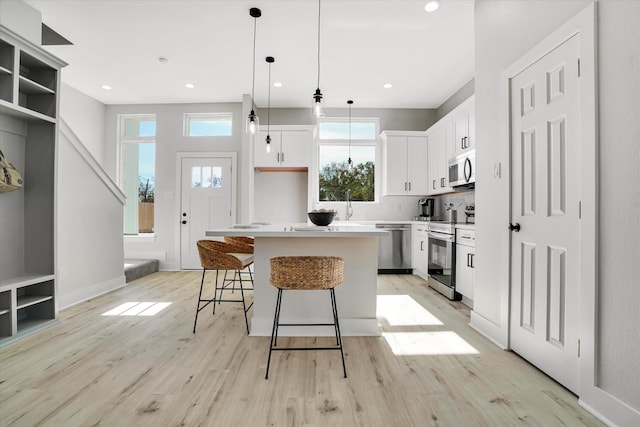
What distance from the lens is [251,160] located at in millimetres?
5320

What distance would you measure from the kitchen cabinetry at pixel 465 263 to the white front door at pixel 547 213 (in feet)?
3.63

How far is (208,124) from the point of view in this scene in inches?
231

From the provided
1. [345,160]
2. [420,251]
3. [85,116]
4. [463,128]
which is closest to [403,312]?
[420,251]

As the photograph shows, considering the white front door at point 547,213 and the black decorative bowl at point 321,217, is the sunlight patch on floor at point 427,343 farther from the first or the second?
the black decorative bowl at point 321,217

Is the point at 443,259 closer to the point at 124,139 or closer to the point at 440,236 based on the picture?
the point at 440,236

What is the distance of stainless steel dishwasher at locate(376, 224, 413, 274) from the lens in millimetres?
5316

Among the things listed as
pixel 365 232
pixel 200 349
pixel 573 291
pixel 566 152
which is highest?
pixel 566 152

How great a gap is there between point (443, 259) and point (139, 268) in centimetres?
447

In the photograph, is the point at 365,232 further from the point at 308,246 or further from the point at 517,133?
the point at 517,133

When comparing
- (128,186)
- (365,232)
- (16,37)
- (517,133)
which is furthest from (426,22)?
(128,186)

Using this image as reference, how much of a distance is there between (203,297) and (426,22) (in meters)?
3.91

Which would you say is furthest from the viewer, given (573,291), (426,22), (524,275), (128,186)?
(128,186)

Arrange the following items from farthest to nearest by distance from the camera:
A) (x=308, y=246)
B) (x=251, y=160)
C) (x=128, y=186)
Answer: (x=128, y=186), (x=251, y=160), (x=308, y=246)

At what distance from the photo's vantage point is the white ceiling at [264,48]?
10.1 feet
